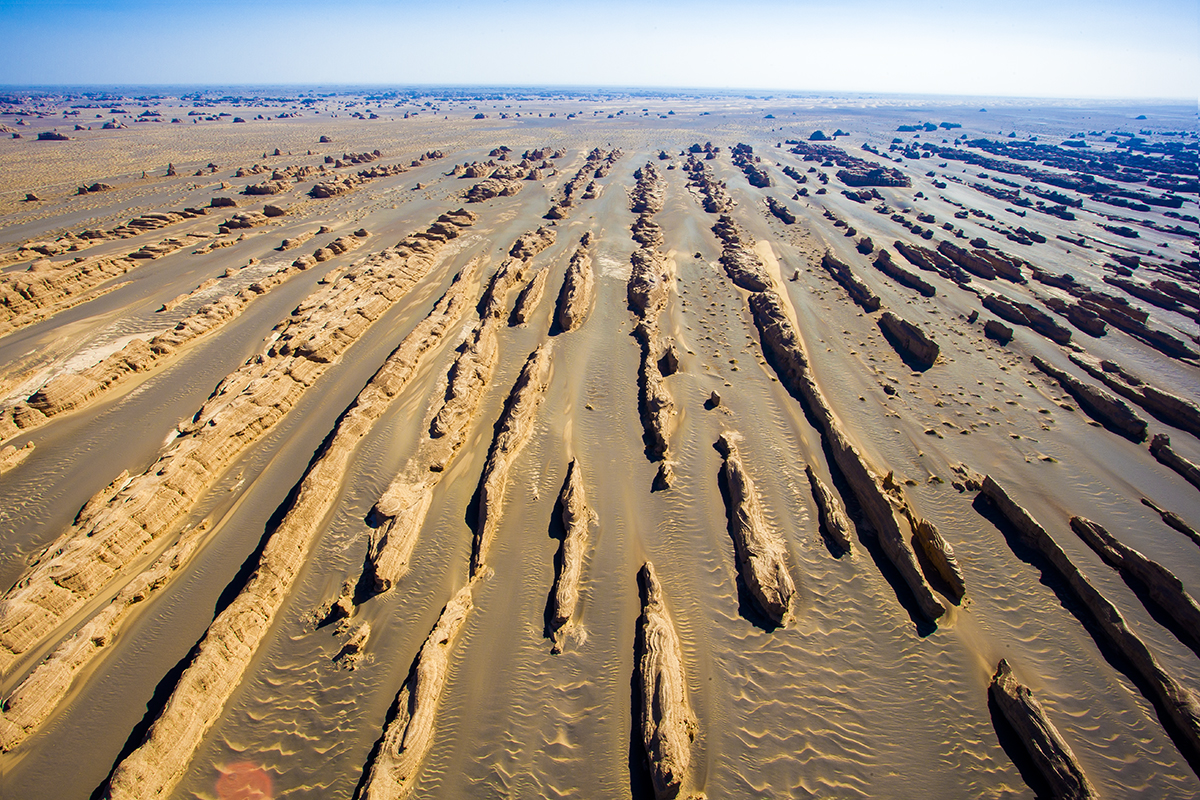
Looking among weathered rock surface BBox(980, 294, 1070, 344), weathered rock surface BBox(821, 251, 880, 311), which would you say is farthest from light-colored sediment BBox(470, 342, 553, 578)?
weathered rock surface BBox(980, 294, 1070, 344)

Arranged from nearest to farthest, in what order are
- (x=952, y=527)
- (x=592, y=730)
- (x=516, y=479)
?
(x=592, y=730), (x=952, y=527), (x=516, y=479)

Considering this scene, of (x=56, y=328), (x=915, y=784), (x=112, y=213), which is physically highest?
(x=112, y=213)

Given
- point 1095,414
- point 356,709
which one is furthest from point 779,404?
point 356,709

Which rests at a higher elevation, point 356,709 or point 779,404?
point 779,404

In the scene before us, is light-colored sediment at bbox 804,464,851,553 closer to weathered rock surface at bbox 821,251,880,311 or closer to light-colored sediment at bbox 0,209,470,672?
weathered rock surface at bbox 821,251,880,311

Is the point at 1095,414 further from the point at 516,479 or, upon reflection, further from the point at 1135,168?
the point at 1135,168

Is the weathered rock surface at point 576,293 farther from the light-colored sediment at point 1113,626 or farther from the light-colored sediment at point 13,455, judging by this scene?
the light-colored sediment at point 13,455

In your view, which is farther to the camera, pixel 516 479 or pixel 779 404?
pixel 779 404
